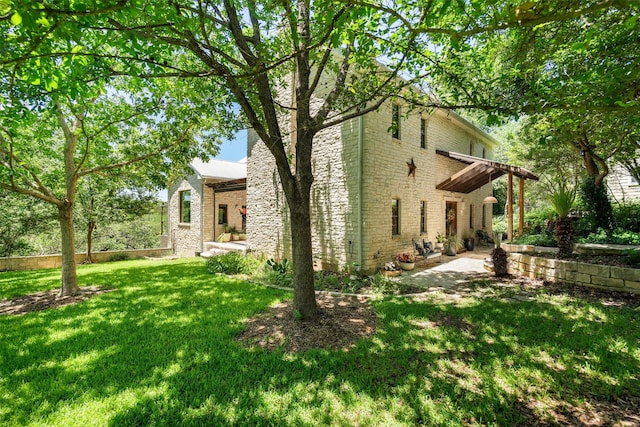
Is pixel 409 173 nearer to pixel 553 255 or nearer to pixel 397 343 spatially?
pixel 553 255

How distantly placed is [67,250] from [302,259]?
654 centimetres

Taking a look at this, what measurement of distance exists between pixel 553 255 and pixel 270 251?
9.74 metres

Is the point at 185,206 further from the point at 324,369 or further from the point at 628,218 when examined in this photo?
the point at 628,218

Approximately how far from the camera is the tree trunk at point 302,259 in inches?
182

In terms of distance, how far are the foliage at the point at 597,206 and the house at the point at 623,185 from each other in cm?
839

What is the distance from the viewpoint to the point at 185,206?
17.4 meters

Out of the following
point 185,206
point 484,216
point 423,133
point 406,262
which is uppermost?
point 423,133

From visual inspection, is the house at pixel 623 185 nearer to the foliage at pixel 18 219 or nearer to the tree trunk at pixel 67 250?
the tree trunk at pixel 67 250

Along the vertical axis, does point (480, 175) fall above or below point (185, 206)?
above

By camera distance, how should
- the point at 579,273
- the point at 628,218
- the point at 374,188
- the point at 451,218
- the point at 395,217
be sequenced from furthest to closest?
1. the point at 451,218
2. the point at 628,218
3. the point at 395,217
4. the point at 374,188
5. the point at 579,273

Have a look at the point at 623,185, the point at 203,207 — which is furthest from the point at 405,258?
the point at 623,185

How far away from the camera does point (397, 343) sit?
412 cm

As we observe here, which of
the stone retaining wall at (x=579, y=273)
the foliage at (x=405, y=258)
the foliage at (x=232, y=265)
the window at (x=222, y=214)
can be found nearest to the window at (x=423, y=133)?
the foliage at (x=405, y=258)

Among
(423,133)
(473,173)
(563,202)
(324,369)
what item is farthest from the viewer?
(423,133)
